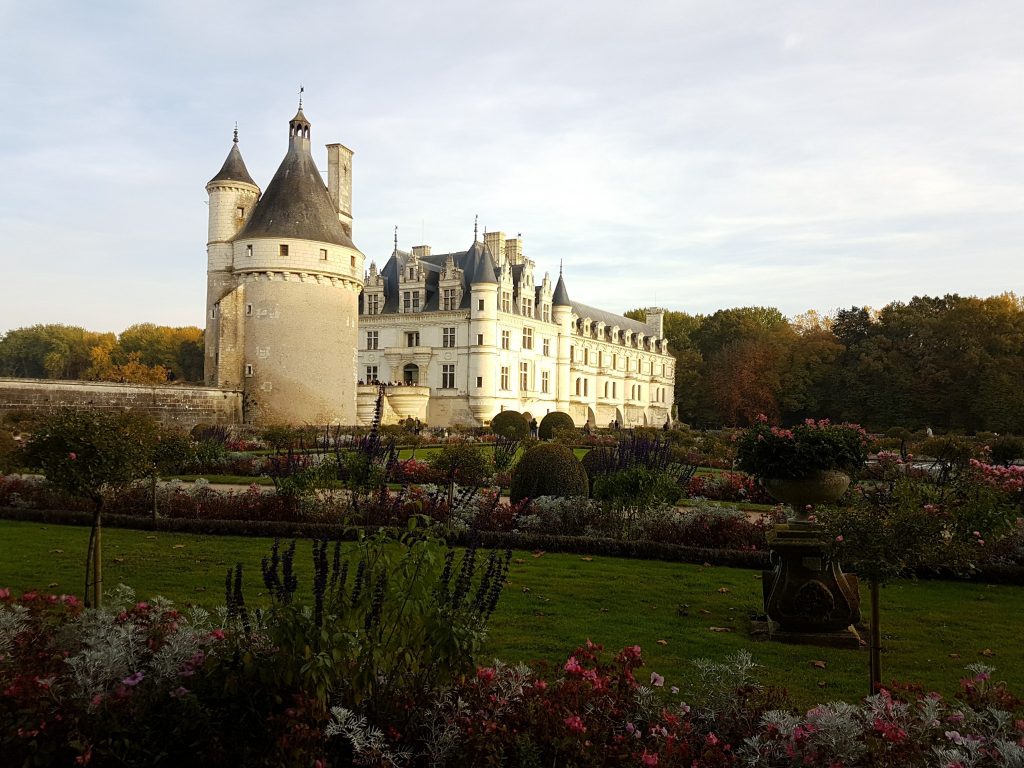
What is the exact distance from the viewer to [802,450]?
618cm

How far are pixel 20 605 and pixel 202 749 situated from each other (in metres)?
1.49

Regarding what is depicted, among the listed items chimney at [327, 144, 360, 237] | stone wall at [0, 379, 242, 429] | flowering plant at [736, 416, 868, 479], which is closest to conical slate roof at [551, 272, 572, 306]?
chimney at [327, 144, 360, 237]

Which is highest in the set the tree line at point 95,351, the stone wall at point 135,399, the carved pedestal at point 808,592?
the tree line at point 95,351

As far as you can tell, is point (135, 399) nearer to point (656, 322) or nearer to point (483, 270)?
point (483, 270)

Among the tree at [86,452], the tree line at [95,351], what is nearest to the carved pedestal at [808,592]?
the tree at [86,452]

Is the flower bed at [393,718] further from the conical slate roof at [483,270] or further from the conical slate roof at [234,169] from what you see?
the conical slate roof at [483,270]

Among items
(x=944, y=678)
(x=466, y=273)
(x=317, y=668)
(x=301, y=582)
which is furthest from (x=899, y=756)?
(x=466, y=273)

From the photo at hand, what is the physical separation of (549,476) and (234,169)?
23.3 meters

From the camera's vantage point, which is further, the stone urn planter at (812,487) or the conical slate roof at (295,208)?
the conical slate roof at (295,208)

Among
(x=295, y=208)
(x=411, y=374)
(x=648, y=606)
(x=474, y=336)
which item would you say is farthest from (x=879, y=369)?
(x=648, y=606)

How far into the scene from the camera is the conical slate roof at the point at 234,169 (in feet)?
100

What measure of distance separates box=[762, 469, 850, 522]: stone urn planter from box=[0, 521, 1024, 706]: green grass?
1083mm

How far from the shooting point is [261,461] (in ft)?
59.0

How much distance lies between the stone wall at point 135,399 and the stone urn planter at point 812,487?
19383 millimetres
